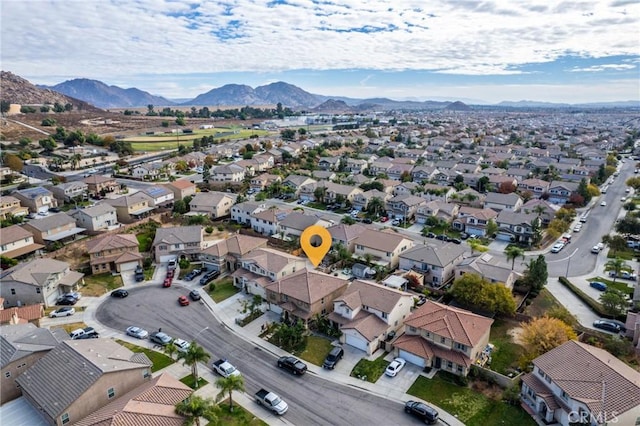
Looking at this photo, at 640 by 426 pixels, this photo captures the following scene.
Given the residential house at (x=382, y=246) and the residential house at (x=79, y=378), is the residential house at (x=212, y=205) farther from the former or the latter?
the residential house at (x=79, y=378)

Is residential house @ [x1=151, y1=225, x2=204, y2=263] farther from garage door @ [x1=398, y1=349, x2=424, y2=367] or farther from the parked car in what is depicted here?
garage door @ [x1=398, y1=349, x2=424, y2=367]

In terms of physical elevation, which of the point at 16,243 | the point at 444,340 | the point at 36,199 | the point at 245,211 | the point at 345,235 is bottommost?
the point at 444,340

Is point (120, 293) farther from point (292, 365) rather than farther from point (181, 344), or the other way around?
point (292, 365)

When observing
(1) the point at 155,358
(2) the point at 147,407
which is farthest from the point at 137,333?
(2) the point at 147,407

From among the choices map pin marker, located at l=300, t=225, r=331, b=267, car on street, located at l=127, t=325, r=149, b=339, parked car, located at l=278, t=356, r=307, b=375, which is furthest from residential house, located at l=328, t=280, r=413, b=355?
car on street, located at l=127, t=325, r=149, b=339

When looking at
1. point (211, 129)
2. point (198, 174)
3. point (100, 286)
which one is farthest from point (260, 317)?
point (211, 129)

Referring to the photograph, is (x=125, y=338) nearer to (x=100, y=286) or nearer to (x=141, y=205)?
(x=100, y=286)

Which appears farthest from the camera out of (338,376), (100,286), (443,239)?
(443,239)
